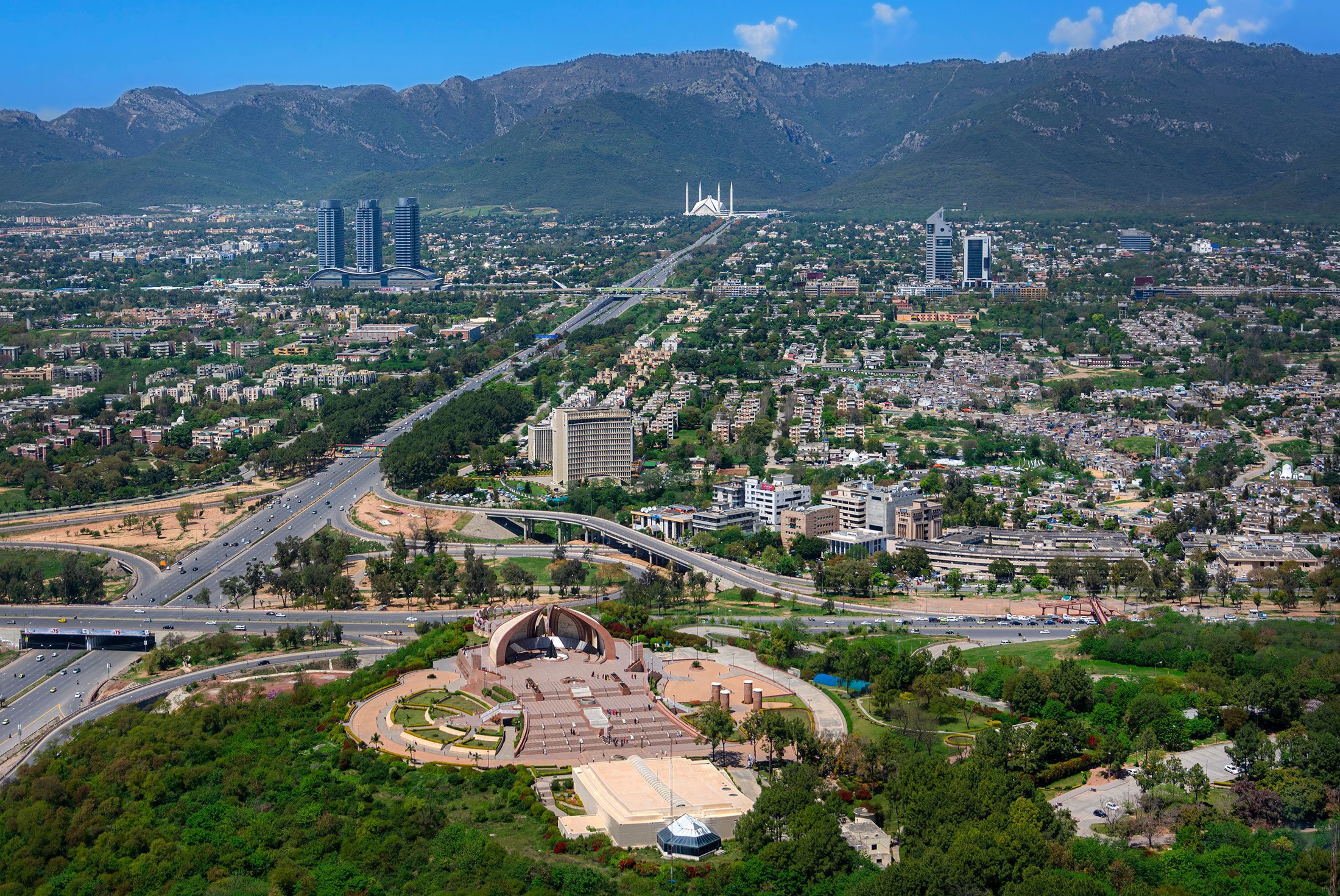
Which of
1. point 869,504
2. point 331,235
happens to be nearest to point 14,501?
point 869,504

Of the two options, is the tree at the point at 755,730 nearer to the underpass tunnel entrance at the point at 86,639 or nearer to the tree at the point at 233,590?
the underpass tunnel entrance at the point at 86,639

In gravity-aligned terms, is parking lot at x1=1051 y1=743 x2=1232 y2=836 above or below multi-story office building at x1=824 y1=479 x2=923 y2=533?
below

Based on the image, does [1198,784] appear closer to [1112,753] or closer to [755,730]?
[1112,753]

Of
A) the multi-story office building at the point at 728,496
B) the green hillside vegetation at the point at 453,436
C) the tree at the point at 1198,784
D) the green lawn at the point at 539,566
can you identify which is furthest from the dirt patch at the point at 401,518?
the tree at the point at 1198,784

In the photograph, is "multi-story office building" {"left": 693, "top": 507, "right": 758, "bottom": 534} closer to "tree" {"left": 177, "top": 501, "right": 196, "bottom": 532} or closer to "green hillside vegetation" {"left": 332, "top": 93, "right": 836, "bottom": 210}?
"tree" {"left": 177, "top": 501, "right": 196, "bottom": 532}

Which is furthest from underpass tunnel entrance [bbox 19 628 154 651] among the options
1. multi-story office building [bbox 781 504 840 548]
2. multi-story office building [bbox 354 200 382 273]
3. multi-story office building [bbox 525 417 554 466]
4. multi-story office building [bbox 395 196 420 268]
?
multi-story office building [bbox 354 200 382 273]

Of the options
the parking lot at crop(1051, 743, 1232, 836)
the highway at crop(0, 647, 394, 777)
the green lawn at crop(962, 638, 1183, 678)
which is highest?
the green lawn at crop(962, 638, 1183, 678)

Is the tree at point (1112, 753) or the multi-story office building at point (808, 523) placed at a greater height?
the multi-story office building at point (808, 523)
